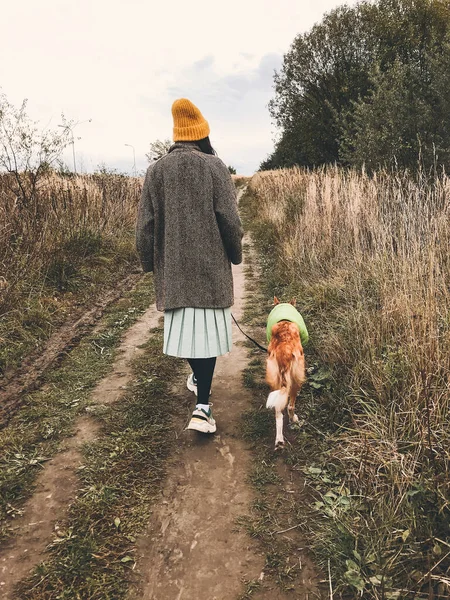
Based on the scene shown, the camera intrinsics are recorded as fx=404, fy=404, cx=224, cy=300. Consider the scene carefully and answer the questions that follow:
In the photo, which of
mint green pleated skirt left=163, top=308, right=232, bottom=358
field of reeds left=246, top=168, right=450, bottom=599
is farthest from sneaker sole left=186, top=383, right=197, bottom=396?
field of reeds left=246, top=168, right=450, bottom=599

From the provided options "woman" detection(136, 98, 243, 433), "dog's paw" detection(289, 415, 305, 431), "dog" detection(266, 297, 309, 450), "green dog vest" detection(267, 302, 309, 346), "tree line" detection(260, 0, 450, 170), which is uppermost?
"tree line" detection(260, 0, 450, 170)

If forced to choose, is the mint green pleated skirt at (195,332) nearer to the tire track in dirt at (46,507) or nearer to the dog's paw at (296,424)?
the dog's paw at (296,424)

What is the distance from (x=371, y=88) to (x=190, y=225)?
71.6 ft

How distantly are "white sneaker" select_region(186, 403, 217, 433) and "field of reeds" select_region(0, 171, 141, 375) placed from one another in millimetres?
2100

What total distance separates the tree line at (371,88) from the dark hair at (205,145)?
21.7 feet

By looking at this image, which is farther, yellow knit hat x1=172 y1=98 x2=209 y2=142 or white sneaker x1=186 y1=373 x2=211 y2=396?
white sneaker x1=186 y1=373 x2=211 y2=396

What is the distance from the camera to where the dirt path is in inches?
75.1

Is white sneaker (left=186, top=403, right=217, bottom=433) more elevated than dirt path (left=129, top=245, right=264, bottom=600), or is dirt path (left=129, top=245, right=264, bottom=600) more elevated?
Result: white sneaker (left=186, top=403, right=217, bottom=433)

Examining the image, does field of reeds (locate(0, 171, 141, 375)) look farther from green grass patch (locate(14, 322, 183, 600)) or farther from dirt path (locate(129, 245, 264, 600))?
dirt path (locate(129, 245, 264, 600))

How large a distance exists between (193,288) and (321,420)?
1409mm

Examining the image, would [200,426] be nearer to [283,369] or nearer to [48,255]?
[283,369]

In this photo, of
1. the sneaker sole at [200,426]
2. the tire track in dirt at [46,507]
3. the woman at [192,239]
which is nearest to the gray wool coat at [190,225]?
the woman at [192,239]

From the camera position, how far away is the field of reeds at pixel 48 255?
4598 millimetres

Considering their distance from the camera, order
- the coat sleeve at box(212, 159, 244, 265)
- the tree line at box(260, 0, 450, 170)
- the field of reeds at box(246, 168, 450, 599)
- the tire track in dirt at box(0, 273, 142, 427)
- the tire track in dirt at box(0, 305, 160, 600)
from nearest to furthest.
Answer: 1. the field of reeds at box(246, 168, 450, 599)
2. the tire track in dirt at box(0, 305, 160, 600)
3. the coat sleeve at box(212, 159, 244, 265)
4. the tire track in dirt at box(0, 273, 142, 427)
5. the tree line at box(260, 0, 450, 170)
